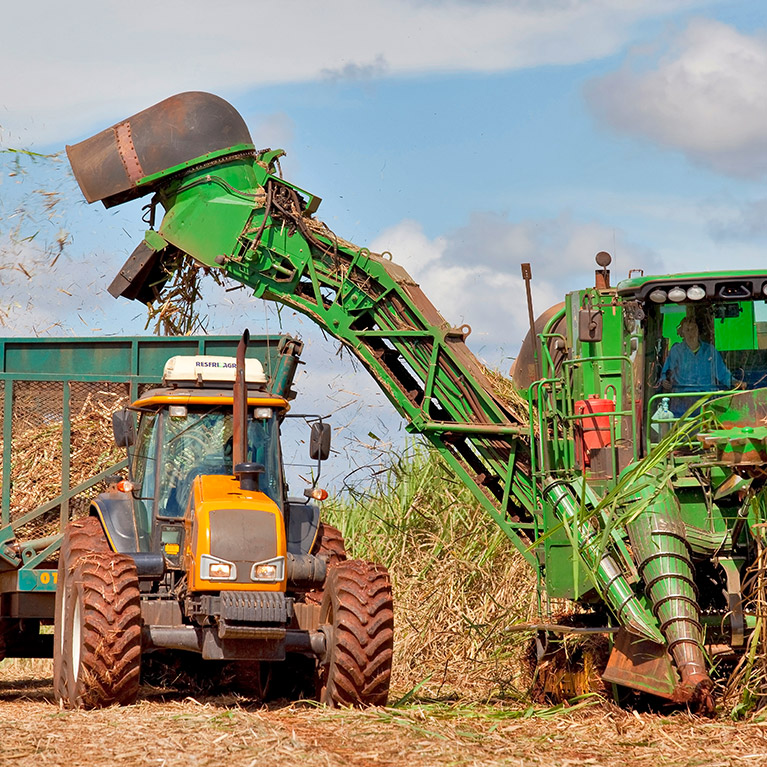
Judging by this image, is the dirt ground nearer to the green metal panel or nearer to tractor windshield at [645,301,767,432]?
tractor windshield at [645,301,767,432]

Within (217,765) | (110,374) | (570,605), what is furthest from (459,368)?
(217,765)

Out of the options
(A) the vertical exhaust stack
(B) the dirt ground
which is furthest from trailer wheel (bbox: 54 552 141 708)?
(A) the vertical exhaust stack

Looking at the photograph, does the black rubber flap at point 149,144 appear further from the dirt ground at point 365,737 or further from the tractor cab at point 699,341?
the dirt ground at point 365,737

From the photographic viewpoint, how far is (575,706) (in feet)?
26.0

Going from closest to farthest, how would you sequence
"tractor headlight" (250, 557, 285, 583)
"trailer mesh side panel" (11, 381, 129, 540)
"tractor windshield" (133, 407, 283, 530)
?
"tractor headlight" (250, 557, 285, 583)
"tractor windshield" (133, 407, 283, 530)
"trailer mesh side panel" (11, 381, 129, 540)

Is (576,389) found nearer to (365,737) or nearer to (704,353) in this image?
(704,353)

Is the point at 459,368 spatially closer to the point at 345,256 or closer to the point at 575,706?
the point at 345,256

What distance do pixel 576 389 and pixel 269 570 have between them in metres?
3.26

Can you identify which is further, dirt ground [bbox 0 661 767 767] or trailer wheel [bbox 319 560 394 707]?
trailer wheel [bbox 319 560 394 707]

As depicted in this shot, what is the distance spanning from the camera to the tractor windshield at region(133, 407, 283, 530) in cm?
832

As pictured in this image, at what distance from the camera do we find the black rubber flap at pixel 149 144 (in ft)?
34.0

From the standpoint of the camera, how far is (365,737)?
6.66m

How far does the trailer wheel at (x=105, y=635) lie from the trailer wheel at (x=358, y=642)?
1122 mm

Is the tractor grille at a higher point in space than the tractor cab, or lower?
lower
